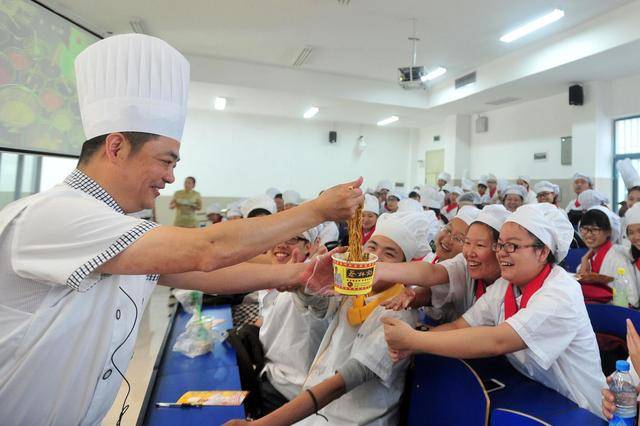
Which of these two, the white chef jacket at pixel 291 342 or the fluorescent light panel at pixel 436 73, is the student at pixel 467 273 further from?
the fluorescent light panel at pixel 436 73

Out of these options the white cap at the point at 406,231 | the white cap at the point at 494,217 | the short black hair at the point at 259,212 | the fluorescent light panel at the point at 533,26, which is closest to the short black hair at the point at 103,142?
the white cap at the point at 406,231

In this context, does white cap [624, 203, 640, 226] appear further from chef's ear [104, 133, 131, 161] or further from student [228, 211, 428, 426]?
chef's ear [104, 133, 131, 161]

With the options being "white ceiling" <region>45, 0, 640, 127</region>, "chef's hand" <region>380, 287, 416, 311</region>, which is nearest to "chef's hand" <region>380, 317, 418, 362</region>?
"chef's hand" <region>380, 287, 416, 311</region>

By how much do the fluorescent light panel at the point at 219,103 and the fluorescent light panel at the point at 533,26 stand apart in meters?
6.17

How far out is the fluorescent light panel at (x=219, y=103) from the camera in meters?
8.83

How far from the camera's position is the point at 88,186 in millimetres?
919

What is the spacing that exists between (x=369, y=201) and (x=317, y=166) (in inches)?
285

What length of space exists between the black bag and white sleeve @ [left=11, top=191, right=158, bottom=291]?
1.28 m

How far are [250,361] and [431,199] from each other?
5.85m

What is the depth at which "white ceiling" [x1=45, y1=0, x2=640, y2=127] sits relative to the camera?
469 centimetres

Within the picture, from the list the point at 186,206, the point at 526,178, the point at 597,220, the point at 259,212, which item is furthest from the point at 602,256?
the point at 186,206

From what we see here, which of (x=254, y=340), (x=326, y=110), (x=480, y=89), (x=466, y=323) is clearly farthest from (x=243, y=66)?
(x=466, y=323)

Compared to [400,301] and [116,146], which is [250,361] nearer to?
[400,301]

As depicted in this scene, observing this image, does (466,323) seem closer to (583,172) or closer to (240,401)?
(240,401)
